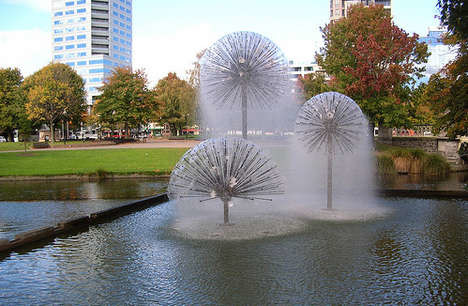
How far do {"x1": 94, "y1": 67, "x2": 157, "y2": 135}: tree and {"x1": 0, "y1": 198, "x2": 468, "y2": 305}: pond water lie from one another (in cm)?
5983

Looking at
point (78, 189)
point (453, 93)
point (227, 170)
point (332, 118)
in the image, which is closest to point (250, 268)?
point (227, 170)

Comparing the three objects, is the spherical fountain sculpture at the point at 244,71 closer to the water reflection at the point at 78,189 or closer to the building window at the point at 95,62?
the water reflection at the point at 78,189

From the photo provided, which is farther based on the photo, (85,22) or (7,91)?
(85,22)

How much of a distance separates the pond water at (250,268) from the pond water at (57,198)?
2665 mm

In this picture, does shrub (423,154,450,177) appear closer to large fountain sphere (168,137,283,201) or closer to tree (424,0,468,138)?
tree (424,0,468,138)

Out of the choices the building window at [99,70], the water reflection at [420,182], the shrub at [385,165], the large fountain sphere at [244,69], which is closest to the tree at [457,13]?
the large fountain sphere at [244,69]

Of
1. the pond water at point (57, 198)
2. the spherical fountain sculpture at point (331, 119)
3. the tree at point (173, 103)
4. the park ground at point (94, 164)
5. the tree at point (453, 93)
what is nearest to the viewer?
the pond water at point (57, 198)

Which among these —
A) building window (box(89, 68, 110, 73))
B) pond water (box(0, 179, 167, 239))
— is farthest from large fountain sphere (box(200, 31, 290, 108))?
building window (box(89, 68, 110, 73))

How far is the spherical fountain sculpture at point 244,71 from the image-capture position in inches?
613

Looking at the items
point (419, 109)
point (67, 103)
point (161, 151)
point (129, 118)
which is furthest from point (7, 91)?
point (419, 109)

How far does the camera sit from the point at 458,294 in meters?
6.99

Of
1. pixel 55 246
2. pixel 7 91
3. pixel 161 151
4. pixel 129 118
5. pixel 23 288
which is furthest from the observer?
pixel 7 91

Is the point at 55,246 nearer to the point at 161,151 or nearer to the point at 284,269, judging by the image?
the point at 284,269

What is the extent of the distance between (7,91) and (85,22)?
84046 millimetres
